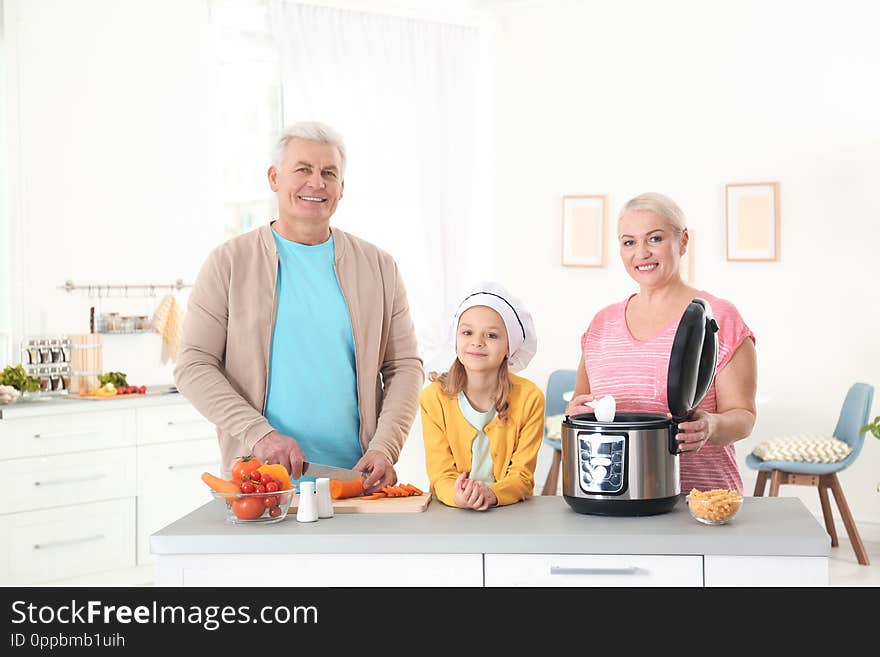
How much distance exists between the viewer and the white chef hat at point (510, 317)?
81.4 inches

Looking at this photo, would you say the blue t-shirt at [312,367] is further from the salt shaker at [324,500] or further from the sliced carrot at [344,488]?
the salt shaker at [324,500]

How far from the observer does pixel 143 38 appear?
501cm

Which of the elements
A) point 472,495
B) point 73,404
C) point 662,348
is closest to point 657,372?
point 662,348

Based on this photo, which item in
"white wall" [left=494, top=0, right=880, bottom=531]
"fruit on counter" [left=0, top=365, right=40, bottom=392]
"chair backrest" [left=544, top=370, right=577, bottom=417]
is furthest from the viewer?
"chair backrest" [left=544, top=370, right=577, bottom=417]

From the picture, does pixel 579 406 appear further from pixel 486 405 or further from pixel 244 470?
pixel 244 470

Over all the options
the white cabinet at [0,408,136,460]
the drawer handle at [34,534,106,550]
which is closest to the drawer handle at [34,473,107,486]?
the white cabinet at [0,408,136,460]

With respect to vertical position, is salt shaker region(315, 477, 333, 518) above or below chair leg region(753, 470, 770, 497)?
above

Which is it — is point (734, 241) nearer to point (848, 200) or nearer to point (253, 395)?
point (848, 200)

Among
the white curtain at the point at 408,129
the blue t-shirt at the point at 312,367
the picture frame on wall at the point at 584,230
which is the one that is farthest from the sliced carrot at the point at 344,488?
the picture frame on wall at the point at 584,230

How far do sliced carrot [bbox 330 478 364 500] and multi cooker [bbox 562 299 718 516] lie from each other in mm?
438

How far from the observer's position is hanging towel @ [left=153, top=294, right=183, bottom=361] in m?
5.04

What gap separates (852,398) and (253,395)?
3.35 meters

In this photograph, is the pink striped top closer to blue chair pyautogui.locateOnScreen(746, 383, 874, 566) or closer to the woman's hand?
Answer: the woman's hand
